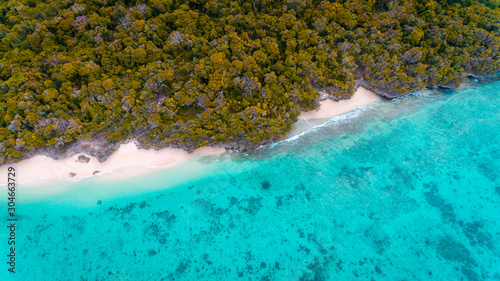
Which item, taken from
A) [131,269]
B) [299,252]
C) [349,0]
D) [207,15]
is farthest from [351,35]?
[131,269]

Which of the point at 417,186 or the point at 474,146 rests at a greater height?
the point at 474,146

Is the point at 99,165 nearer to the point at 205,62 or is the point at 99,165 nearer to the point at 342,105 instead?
the point at 205,62

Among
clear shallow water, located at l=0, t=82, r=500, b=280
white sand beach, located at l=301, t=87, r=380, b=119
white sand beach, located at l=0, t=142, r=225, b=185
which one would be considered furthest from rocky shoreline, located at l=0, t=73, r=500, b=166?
white sand beach, located at l=301, t=87, r=380, b=119

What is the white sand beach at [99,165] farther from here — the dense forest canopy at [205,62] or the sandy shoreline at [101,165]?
the dense forest canopy at [205,62]

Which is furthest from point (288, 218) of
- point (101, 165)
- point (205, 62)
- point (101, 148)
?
point (101, 148)

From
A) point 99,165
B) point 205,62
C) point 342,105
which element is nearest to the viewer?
point 99,165

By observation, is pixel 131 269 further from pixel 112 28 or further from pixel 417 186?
pixel 417 186

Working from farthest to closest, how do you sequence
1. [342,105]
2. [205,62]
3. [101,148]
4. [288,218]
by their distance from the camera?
[342,105] → [205,62] → [101,148] → [288,218]
